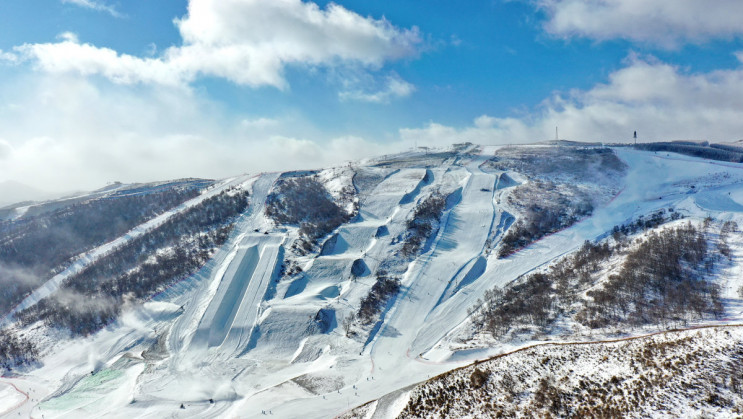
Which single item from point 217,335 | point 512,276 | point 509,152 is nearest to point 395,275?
point 512,276

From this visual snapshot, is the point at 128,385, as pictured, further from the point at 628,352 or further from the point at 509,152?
the point at 509,152

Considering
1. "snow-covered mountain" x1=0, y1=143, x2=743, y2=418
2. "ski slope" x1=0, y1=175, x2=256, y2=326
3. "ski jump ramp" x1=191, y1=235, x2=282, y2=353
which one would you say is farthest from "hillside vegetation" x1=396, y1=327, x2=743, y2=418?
"ski slope" x1=0, y1=175, x2=256, y2=326

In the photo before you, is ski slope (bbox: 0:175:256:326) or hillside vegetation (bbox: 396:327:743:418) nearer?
hillside vegetation (bbox: 396:327:743:418)

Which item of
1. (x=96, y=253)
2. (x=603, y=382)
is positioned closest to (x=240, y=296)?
(x=96, y=253)

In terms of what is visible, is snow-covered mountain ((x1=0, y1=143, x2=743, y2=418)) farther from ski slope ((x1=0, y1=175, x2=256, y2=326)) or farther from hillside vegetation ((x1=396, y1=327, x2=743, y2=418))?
ski slope ((x1=0, y1=175, x2=256, y2=326))

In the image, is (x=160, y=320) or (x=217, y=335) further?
(x=160, y=320)

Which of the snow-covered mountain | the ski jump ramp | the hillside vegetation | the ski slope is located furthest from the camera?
the ski slope

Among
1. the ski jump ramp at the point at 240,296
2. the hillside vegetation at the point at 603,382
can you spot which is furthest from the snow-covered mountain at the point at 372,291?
the ski jump ramp at the point at 240,296

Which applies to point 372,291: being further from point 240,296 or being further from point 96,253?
point 96,253
